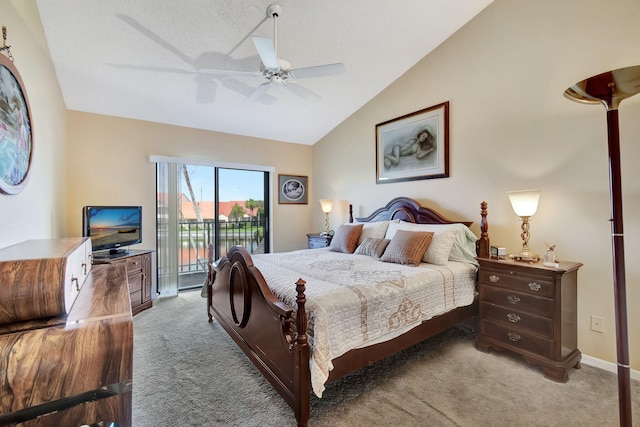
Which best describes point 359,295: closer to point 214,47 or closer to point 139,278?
point 214,47

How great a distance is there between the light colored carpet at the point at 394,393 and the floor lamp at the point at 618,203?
1.28 ft

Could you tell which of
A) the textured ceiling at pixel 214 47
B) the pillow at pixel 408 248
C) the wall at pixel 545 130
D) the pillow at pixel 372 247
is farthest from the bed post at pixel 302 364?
the textured ceiling at pixel 214 47

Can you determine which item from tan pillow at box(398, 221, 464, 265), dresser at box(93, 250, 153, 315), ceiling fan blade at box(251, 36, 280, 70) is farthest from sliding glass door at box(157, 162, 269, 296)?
tan pillow at box(398, 221, 464, 265)

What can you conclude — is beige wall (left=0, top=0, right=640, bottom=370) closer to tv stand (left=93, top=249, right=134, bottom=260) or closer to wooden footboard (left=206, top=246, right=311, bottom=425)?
tv stand (left=93, top=249, right=134, bottom=260)

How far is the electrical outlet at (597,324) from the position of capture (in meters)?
2.35

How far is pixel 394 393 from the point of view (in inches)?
79.5

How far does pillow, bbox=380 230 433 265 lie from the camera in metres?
2.82

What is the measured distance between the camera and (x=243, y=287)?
232 centimetres

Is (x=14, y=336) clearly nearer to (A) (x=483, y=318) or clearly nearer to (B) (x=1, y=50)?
(B) (x=1, y=50)

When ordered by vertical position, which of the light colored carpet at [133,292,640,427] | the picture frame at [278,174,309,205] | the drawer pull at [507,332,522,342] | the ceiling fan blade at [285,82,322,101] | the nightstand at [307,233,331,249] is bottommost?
the light colored carpet at [133,292,640,427]

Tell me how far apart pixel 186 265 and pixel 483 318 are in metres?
4.26

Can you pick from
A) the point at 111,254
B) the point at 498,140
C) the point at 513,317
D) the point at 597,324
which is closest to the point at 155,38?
the point at 111,254

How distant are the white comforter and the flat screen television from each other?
192cm

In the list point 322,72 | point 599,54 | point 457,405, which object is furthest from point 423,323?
point 599,54
